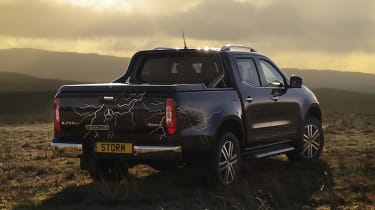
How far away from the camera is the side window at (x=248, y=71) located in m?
9.09

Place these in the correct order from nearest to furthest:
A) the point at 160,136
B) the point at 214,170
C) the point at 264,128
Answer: the point at 160,136 < the point at 214,170 < the point at 264,128

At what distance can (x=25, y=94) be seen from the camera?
7069 cm

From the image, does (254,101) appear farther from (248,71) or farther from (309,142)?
(309,142)

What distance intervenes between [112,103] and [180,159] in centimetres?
109

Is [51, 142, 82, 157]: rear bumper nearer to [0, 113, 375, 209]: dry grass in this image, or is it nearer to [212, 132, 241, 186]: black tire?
[0, 113, 375, 209]: dry grass

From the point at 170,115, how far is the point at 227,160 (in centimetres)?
137

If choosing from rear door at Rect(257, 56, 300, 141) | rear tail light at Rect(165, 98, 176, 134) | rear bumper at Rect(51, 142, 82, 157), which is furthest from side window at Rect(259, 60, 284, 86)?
rear bumper at Rect(51, 142, 82, 157)

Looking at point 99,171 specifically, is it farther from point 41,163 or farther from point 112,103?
point 41,163

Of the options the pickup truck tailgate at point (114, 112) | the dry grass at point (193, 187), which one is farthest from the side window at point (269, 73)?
the pickup truck tailgate at point (114, 112)

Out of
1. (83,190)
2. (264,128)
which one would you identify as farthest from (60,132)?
(264,128)

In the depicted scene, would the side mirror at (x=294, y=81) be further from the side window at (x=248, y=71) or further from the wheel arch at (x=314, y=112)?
the side window at (x=248, y=71)

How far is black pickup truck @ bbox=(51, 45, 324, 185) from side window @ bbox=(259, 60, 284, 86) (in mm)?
18

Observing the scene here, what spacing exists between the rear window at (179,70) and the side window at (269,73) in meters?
1.19

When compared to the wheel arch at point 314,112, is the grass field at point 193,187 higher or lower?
lower
